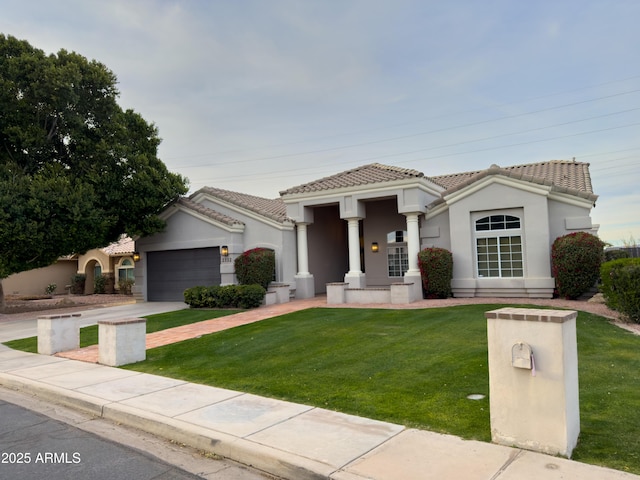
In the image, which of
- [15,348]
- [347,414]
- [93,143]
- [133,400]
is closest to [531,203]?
[347,414]

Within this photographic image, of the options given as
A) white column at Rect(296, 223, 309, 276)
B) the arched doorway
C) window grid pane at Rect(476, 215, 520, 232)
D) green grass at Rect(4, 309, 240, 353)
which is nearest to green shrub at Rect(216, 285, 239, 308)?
green grass at Rect(4, 309, 240, 353)

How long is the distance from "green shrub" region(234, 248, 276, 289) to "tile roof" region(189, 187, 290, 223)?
1.72 m

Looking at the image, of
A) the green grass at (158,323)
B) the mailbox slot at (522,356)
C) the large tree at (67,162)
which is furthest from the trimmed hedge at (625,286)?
the large tree at (67,162)

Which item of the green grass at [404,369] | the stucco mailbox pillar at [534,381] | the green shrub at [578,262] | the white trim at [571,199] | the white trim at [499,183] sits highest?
the white trim at [499,183]

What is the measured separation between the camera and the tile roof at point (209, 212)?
66.1 ft

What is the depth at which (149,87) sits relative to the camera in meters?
20.8

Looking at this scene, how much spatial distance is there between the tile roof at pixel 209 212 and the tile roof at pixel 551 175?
9.41 m

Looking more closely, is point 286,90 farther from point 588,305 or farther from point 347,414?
point 347,414

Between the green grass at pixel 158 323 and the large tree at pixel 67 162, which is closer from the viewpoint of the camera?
the green grass at pixel 158 323

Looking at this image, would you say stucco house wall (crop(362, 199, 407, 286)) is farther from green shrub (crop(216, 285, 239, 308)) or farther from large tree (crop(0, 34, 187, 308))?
large tree (crop(0, 34, 187, 308))

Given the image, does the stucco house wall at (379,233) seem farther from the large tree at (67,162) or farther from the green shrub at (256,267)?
the large tree at (67,162)

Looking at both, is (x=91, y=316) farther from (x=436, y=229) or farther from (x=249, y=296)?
(x=436, y=229)

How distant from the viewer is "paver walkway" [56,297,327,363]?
411 inches

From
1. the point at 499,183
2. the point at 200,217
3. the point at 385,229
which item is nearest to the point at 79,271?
the point at 200,217
